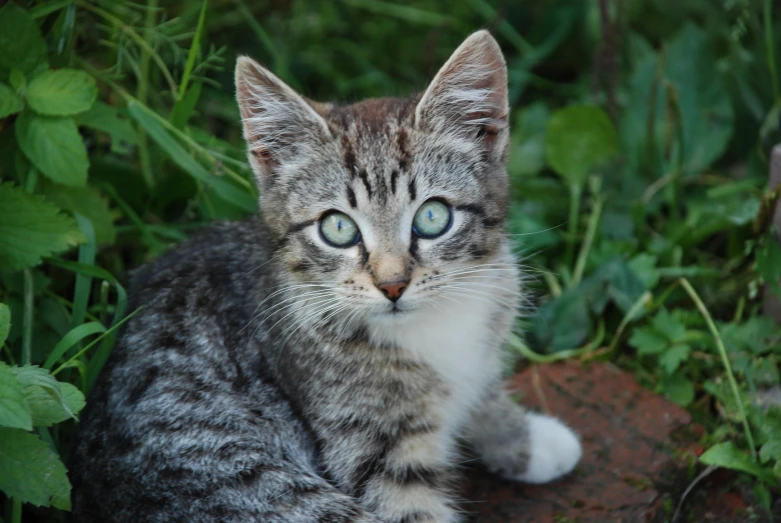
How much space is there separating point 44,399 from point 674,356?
2449mm

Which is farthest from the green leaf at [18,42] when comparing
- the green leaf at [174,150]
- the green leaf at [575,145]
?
the green leaf at [575,145]

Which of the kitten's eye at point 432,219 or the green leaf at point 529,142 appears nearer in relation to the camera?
the kitten's eye at point 432,219

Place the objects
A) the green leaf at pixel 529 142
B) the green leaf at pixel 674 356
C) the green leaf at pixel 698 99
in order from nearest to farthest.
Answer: the green leaf at pixel 674 356 < the green leaf at pixel 698 99 < the green leaf at pixel 529 142

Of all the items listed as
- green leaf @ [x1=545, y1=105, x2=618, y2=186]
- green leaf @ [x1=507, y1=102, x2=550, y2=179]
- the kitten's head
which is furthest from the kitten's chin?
green leaf @ [x1=507, y1=102, x2=550, y2=179]

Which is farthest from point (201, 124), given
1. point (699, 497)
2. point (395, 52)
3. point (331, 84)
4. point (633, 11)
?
point (699, 497)

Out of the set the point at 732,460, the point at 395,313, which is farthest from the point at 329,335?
the point at 732,460

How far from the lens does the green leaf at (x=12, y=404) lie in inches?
94.3

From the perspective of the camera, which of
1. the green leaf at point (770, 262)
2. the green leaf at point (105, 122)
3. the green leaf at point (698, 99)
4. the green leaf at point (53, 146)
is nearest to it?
the green leaf at point (53, 146)

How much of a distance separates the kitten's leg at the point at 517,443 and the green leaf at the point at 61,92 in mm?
1847

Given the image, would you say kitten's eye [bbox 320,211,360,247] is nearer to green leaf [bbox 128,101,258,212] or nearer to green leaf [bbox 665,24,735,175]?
green leaf [bbox 128,101,258,212]

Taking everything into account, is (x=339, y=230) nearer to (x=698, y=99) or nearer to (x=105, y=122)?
(x=105, y=122)

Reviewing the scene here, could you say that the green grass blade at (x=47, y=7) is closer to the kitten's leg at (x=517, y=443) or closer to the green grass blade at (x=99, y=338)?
the green grass blade at (x=99, y=338)

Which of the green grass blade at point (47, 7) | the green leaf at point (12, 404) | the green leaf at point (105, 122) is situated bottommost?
the green leaf at point (12, 404)

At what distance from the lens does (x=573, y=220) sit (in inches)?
177
